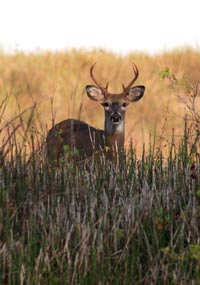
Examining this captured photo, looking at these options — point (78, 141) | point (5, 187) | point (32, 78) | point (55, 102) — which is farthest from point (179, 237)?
point (32, 78)

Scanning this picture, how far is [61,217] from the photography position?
22.1 ft

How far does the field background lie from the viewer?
17.3 m

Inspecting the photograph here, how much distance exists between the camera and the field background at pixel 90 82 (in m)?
17.3

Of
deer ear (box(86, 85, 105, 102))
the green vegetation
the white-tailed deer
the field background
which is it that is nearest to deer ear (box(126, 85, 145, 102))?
the white-tailed deer

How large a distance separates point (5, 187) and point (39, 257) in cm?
153

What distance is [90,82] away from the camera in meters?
20.7

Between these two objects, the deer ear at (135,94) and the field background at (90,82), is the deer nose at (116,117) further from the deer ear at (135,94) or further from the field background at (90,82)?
the field background at (90,82)

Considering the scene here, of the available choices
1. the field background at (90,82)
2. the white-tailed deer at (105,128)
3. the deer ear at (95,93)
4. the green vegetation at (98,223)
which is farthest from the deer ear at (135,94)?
the green vegetation at (98,223)

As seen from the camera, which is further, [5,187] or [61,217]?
[5,187]

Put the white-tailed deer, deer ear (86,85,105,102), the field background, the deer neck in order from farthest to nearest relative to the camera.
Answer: the field background < deer ear (86,85,105,102) < the deer neck < the white-tailed deer

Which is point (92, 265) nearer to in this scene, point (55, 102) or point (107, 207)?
point (107, 207)

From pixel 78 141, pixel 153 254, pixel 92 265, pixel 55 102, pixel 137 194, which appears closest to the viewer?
pixel 92 265

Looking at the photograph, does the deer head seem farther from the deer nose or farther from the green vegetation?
the green vegetation

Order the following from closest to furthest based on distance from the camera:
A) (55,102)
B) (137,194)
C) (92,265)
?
(92,265)
(137,194)
(55,102)
